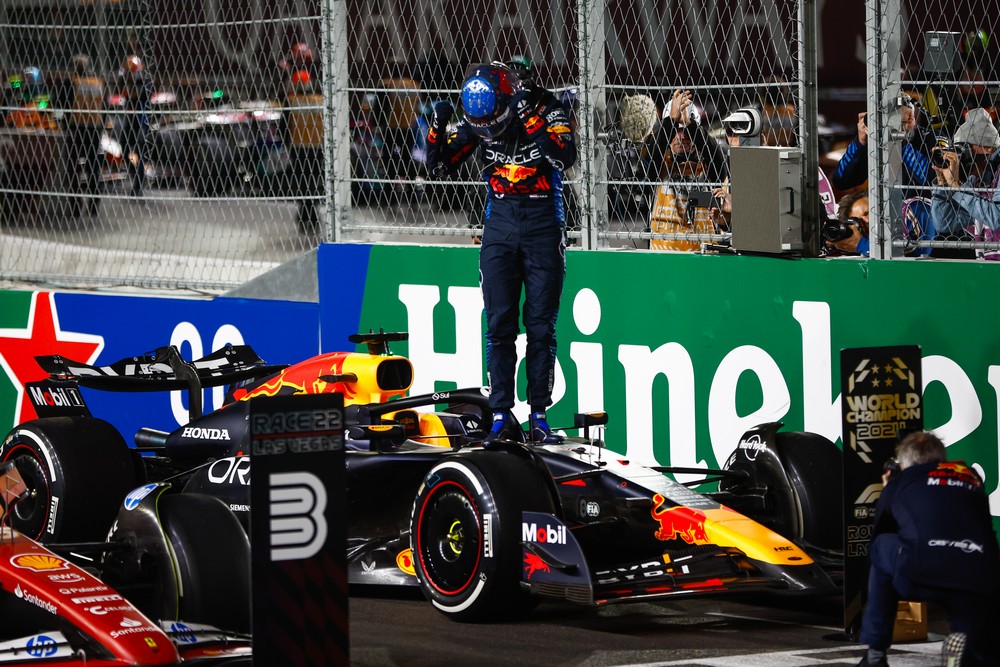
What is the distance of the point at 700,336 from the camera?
368 inches

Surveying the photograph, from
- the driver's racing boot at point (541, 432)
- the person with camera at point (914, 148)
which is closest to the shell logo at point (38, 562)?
the driver's racing boot at point (541, 432)

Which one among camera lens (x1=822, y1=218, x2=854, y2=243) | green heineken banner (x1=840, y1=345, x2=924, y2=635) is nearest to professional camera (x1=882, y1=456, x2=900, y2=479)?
green heineken banner (x1=840, y1=345, x2=924, y2=635)

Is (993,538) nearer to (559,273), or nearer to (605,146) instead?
(559,273)

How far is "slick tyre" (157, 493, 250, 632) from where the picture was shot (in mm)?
6406

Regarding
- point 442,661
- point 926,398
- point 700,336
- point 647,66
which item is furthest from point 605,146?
point 442,661

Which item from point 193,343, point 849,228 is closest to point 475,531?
point 849,228

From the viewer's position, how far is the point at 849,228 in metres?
9.19

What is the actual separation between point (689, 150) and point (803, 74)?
856 mm

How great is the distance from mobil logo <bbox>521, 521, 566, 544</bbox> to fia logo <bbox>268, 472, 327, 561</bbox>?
74.0 inches

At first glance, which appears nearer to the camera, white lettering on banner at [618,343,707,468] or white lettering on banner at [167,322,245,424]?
white lettering on banner at [618,343,707,468]

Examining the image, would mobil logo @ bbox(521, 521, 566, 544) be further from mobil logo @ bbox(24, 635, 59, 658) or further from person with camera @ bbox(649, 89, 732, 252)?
person with camera @ bbox(649, 89, 732, 252)

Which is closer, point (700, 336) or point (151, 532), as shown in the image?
point (151, 532)

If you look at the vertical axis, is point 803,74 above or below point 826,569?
above

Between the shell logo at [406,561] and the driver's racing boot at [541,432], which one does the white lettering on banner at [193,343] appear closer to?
the driver's racing boot at [541,432]
